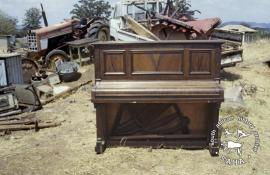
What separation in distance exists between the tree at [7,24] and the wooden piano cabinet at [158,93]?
3158 cm

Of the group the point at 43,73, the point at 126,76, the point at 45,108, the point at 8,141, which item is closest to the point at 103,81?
the point at 126,76

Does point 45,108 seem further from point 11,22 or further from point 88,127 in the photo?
point 11,22

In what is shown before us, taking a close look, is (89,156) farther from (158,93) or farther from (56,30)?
(56,30)

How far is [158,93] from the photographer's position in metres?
4.76

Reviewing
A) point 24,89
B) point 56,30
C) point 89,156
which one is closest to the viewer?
point 89,156

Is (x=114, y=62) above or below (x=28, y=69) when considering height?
above

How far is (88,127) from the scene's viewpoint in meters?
6.46

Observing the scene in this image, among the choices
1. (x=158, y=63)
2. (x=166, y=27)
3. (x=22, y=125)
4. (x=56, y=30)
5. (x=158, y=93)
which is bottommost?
(x=22, y=125)

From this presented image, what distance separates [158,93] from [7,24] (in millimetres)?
35379

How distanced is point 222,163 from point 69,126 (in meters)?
3.08

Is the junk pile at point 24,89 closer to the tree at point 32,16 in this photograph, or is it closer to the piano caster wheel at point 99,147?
the piano caster wheel at point 99,147

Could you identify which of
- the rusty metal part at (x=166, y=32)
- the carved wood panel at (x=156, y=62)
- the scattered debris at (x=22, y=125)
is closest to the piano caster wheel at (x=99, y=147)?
the carved wood panel at (x=156, y=62)

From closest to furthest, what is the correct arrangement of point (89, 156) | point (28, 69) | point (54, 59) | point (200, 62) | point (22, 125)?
point (200, 62) < point (89, 156) < point (22, 125) < point (28, 69) < point (54, 59)

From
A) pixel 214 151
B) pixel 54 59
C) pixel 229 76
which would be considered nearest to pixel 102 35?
pixel 54 59
